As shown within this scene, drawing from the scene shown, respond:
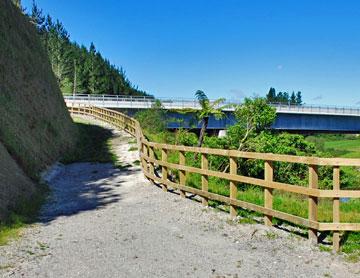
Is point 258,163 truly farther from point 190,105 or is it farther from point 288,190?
point 190,105

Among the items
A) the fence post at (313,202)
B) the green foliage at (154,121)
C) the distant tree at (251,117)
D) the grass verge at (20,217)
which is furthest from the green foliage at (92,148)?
the fence post at (313,202)

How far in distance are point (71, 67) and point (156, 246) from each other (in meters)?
94.5

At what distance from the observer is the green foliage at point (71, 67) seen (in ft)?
275

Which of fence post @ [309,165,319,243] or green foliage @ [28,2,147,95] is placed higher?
green foliage @ [28,2,147,95]

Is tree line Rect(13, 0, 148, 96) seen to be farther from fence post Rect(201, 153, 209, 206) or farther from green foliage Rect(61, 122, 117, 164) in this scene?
fence post Rect(201, 153, 209, 206)

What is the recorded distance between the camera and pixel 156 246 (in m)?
7.16

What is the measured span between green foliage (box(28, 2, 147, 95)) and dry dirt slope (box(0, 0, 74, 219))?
56.5m

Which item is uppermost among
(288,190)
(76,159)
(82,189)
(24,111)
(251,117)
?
(24,111)

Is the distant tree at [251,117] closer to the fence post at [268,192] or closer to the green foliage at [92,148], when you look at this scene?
the green foliage at [92,148]

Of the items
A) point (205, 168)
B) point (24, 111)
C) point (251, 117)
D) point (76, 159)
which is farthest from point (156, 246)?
point (251, 117)

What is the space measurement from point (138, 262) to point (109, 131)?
79.3 feet

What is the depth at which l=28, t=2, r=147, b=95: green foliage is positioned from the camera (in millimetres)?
83875

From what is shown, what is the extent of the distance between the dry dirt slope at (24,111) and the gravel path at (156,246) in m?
1.50


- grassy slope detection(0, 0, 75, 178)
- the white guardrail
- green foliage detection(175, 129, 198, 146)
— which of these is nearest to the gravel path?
grassy slope detection(0, 0, 75, 178)
